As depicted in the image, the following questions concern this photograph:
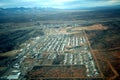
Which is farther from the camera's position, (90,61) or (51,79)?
(90,61)

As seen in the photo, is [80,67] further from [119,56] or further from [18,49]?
[18,49]

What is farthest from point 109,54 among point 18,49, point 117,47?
point 18,49

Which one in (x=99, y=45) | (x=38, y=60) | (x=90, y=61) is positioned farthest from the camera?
(x=99, y=45)

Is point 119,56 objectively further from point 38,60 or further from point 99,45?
point 38,60

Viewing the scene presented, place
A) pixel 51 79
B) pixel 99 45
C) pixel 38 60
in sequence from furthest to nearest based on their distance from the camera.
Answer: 1. pixel 99 45
2. pixel 38 60
3. pixel 51 79

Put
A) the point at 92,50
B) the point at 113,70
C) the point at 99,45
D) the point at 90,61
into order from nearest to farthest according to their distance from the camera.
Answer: the point at 113,70 < the point at 90,61 < the point at 92,50 < the point at 99,45

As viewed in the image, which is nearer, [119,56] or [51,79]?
[51,79]

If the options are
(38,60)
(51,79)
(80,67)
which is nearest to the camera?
(51,79)

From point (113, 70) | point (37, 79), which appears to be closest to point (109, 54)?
point (113, 70)

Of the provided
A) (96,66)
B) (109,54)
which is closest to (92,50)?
(109,54)
